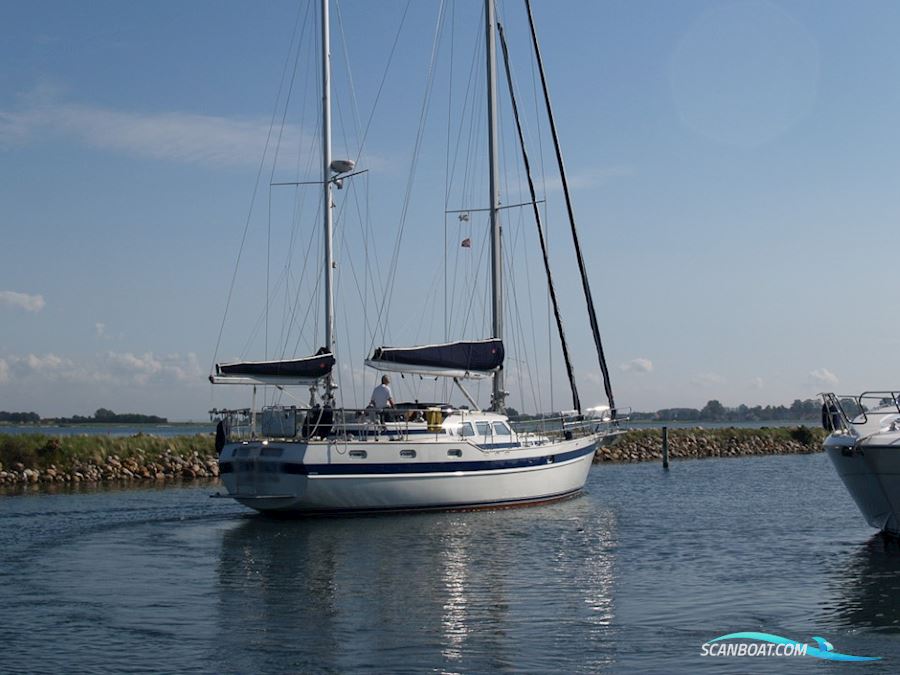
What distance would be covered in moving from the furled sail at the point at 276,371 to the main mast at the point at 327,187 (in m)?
1.46

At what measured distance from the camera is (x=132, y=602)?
17.2m

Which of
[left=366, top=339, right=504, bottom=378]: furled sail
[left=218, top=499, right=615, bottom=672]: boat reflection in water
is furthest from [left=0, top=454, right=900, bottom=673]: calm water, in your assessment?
[left=366, top=339, right=504, bottom=378]: furled sail

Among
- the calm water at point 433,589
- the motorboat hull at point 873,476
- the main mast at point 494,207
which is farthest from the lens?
the main mast at point 494,207

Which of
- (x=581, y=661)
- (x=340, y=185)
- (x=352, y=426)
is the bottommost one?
(x=581, y=661)

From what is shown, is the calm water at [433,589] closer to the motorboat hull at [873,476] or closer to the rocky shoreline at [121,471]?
the motorboat hull at [873,476]

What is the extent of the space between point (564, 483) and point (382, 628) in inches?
781

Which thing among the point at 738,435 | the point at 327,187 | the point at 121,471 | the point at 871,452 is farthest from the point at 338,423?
the point at 738,435

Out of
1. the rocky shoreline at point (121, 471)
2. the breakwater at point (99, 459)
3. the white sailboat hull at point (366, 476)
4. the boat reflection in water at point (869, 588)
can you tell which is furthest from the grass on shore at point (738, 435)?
the boat reflection in water at point (869, 588)

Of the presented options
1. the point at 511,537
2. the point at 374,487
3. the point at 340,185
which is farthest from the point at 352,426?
the point at 340,185

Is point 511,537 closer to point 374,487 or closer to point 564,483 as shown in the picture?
point 374,487

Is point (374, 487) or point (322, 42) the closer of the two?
point (374, 487)

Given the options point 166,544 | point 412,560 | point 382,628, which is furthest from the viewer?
point 166,544

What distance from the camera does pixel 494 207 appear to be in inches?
1347

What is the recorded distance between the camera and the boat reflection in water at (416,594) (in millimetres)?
13836
